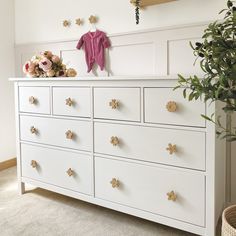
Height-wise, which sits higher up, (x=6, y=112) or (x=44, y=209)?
(x=6, y=112)

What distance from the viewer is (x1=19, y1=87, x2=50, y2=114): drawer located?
219 centimetres

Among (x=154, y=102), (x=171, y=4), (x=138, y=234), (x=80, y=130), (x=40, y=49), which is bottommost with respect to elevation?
(x=138, y=234)

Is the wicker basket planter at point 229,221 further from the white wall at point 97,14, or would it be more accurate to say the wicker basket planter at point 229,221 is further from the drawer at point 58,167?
the white wall at point 97,14

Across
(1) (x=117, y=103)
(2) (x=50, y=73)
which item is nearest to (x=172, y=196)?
(1) (x=117, y=103)

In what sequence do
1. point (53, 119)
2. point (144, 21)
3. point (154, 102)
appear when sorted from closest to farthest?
point (154, 102) < point (53, 119) < point (144, 21)

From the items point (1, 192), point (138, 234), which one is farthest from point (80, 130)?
point (1, 192)

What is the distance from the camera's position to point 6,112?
3176 millimetres

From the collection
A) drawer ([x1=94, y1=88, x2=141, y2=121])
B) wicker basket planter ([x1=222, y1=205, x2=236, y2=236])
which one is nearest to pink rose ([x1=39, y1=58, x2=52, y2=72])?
drawer ([x1=94, y1=88, x2=141, y2=121])

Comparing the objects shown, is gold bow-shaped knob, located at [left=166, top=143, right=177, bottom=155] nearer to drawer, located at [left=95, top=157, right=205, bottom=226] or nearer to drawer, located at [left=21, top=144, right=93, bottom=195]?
drawer, located at [left=95, top=157, right=205, bottom=226]

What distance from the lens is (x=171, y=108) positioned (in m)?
1.63

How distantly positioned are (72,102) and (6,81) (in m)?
1.44

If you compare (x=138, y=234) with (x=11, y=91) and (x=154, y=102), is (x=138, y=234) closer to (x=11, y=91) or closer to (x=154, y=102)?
(x=154, y=102)

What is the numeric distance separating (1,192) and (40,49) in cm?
145

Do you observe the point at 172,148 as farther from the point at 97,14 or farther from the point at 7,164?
the point at 7,164
